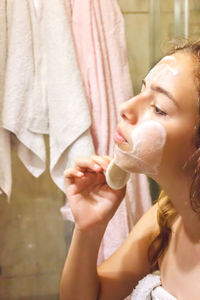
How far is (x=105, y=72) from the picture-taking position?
1.01m

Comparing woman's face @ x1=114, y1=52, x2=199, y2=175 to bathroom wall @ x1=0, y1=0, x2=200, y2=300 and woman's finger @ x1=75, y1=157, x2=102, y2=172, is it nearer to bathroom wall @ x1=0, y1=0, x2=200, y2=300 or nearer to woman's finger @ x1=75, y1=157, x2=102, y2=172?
woman's finger @ x1=75, y1=157, x2=102, y2=172

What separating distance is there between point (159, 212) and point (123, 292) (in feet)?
0.69

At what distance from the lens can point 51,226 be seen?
1210 millimetres

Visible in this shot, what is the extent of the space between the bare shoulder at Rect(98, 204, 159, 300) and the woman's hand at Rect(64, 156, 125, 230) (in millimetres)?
122

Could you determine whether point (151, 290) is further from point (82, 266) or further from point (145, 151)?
point (145, 151)

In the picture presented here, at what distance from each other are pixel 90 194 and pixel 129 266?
0.20 metres

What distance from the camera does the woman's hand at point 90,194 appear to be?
710 millimetres

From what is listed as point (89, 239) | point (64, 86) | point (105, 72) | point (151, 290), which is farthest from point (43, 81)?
point (151, 290)

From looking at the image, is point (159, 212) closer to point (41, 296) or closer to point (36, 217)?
point (36, 217)

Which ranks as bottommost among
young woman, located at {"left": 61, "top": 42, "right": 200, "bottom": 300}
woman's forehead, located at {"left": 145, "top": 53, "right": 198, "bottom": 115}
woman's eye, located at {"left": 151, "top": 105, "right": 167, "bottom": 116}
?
young woman, located at {"left": 61, "top": 42, "right": 200, "bottom": 300}

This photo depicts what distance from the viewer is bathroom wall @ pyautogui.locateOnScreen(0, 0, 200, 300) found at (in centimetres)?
113

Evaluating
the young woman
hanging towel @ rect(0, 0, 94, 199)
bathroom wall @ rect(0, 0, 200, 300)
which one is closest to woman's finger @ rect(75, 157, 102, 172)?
the young woman

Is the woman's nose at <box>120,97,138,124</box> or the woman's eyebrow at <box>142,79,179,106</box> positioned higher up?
the woman's eyebrow at <box>142,79,179,106</box>

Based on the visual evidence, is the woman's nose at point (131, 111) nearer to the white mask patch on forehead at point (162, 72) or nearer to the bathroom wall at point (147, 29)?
the white mask patch on forehead at point (162, 72)
